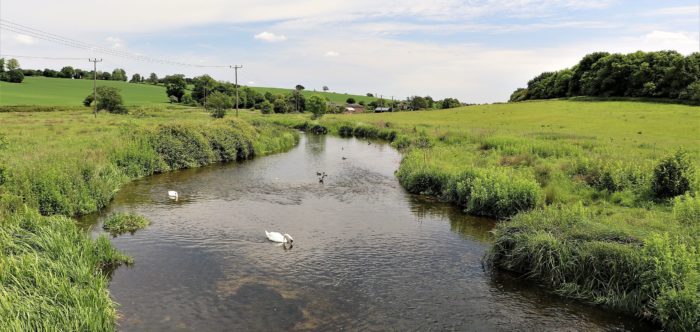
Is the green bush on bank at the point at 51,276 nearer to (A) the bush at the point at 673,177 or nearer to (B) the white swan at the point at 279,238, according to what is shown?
(B) the white swan at the point at 279,238

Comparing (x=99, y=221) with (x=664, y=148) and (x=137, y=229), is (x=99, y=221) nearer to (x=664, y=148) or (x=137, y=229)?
(x=137, y=229)

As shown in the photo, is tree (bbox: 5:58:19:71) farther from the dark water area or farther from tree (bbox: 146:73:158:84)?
the dark water area

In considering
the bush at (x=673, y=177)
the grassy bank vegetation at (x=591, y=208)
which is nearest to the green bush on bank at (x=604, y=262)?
the grassy bank vegetation at (x=591, y=208)

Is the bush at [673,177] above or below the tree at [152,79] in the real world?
below

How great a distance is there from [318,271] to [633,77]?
3499 inches

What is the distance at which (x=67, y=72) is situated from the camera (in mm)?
162000

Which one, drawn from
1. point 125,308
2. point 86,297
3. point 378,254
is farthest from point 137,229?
point 378,254

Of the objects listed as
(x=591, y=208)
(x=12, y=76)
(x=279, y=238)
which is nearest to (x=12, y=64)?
(x=12, y=76)

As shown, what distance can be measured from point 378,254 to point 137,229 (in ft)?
36.9

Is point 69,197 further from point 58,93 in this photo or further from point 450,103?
point 450,103

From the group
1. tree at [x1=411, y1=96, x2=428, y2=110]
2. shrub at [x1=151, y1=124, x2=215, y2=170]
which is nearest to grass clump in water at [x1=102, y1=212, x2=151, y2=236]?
shrub at [x1=151, y1=124, x2=215, y2=170]

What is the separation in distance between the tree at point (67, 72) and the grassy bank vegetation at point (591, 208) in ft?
527

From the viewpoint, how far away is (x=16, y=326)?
888 centimetres

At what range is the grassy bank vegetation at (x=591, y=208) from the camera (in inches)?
501
